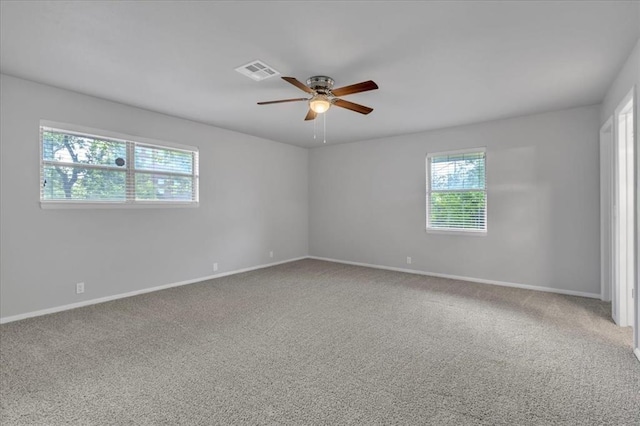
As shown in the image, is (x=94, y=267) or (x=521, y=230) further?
(x=521, y=230)

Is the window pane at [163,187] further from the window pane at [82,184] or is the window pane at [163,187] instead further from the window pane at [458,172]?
the window pane at [458,172]

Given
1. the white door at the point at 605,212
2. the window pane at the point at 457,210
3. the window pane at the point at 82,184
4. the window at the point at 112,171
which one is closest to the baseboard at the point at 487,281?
the white door at the point at 605,212

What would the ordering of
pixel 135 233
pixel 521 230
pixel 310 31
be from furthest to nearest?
pixel 521 230
pixel 135 233
pixel 310 31

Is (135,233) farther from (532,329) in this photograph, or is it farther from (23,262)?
(532,329)

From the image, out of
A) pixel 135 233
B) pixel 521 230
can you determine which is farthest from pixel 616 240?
pixel 135 233

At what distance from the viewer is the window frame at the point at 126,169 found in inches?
137

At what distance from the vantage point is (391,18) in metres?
2.22

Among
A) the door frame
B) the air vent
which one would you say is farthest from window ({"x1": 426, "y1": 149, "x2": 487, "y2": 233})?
the air vent

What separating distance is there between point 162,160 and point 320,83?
2.84 metres

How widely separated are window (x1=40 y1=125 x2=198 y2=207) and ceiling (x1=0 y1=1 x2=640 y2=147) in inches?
24.5

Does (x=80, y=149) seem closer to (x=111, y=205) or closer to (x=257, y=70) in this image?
(x=111, y=205)

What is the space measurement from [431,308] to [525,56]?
2808 mm

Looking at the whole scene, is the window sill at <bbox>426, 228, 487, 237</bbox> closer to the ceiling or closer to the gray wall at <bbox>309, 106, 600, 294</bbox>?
the gray wall at <bbox>309, 106, 600, 294</bbox>

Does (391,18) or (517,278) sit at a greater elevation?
(391,18)
